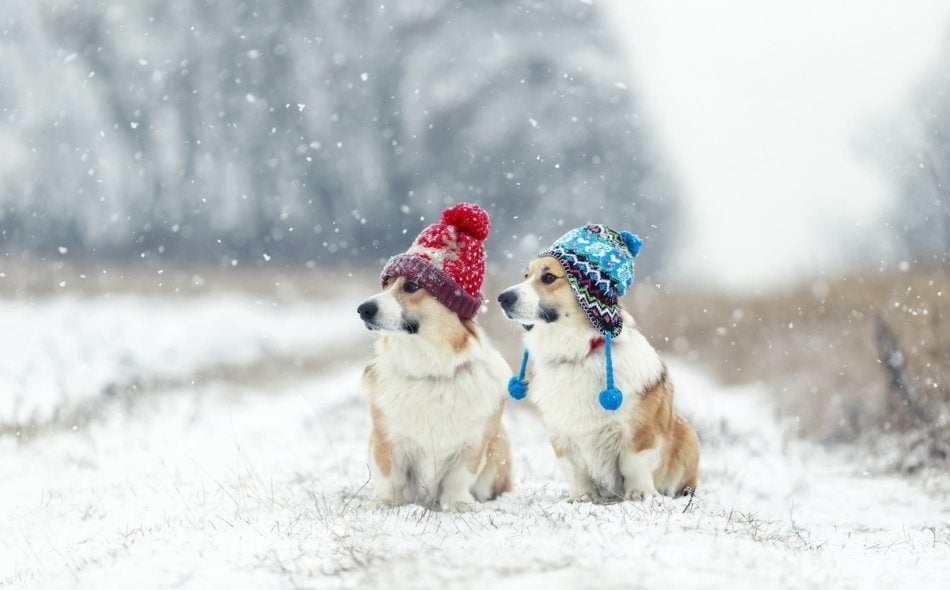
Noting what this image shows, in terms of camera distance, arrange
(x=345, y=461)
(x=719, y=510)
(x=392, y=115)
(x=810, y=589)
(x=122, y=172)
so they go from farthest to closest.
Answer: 1. (x=392, y=115)
2. (x=122, y=172)
3. (x=345, y=461)
4. (x=719, y=510)
5. (x=810, y=589)

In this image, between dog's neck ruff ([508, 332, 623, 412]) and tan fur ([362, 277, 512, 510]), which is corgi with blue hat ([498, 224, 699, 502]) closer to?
dog's neck ruff ([508, 332, 623, 412])

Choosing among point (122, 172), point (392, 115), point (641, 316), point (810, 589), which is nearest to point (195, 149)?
point (122, 172)

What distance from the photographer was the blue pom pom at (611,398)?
4.87 metres

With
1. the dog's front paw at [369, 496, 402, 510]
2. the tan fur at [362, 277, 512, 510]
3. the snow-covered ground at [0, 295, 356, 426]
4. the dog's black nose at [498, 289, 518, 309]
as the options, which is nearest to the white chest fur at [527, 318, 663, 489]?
the tan fur at [362, 277, 512, 510]

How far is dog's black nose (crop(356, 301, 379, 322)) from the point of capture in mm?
4656

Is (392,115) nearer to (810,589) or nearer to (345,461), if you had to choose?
(345,461)

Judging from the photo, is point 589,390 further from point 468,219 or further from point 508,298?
point 468,219

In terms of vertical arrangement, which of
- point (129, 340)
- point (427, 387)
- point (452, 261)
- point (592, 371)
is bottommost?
point (129, 340)

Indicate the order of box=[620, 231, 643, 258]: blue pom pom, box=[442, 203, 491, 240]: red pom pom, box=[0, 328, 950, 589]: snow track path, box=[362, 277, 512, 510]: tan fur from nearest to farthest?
1. box=[0, 328, 950, 589]: snow track path
2. box=[362, 277, 512, 510]: tan fur
3. box=[442, 203, 491, 240]: red pom pom
4. box=[620, 231, 643, 258]: blue pom pom

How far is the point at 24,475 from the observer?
24.5 ft

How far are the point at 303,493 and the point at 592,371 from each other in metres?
2.30

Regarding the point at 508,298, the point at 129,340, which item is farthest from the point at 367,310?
the point at 129,340

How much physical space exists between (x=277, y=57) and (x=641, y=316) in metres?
11.4

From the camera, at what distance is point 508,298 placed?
4828 mm
